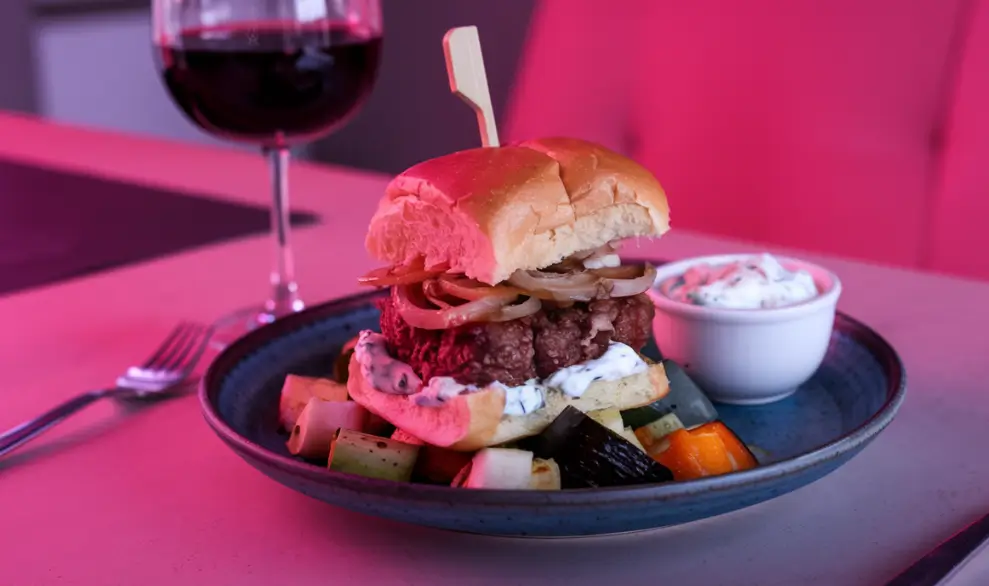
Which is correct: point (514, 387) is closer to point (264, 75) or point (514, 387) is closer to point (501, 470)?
point (501, 470)

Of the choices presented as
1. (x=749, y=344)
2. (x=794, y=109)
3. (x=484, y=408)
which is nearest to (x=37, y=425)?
(x=484, y=408)

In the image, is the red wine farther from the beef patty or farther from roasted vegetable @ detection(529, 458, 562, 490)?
roasted vegetable @ detection(529, 458, 562, 490)

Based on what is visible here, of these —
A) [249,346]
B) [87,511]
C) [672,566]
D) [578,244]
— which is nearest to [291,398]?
[249,346]

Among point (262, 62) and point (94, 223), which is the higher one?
point (262, 62)

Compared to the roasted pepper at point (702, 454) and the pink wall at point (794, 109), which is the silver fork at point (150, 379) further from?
the pink wall at point (794, 109)

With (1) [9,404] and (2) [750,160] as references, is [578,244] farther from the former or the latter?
(2) [750,160]

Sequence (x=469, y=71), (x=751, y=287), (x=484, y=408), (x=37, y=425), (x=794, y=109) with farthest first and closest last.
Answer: (x=794, y=109) → (x=751, y=287) → (x=469, y=71) → (x=37, y=425) → (x=484, y=408)

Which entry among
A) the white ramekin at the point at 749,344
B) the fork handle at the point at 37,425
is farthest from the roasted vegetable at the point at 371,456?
the white ramekin at the point at 749,344

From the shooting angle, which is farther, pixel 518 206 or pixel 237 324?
pixel 237 324
